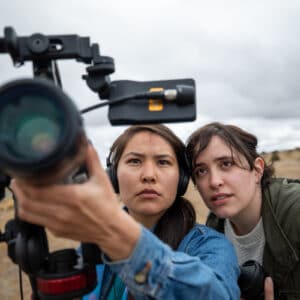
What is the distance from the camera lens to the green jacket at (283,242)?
258 cm

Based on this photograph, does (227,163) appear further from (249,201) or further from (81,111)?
(81,111)

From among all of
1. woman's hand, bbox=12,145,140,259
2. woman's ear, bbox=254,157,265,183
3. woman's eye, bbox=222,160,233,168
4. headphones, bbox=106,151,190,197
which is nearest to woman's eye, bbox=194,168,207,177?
woman's eye, bbox=222,160,233,168

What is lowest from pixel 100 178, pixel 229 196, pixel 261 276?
pixel 261 276

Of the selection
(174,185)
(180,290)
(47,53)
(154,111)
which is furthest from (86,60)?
(174,185)

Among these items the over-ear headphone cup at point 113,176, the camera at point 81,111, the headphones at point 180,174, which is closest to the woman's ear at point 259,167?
the headphones at point 180,174

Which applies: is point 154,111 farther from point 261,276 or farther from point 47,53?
point 261,276

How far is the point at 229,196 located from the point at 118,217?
66.3 inches

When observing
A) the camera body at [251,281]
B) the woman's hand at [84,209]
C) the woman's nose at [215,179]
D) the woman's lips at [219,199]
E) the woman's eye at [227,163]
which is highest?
the woman's hand at [84,209]

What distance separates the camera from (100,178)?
3.47ft

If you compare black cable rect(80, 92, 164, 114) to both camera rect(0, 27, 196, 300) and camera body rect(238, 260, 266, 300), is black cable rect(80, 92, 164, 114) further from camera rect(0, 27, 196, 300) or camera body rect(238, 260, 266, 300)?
camera body rect(238, 260, 266, 300)

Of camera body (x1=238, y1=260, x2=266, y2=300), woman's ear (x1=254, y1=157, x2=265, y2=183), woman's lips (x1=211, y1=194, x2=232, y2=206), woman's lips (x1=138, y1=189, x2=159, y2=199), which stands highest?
woman's lips (x1=138, y1=189, x2=159, y2=199)

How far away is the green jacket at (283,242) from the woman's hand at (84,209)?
5.77 feet

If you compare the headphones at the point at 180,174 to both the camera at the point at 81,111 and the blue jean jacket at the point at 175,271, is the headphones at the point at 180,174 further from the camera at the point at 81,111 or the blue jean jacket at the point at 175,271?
the camera at the point at 81,111

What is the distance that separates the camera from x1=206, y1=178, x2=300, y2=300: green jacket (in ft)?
8.48
